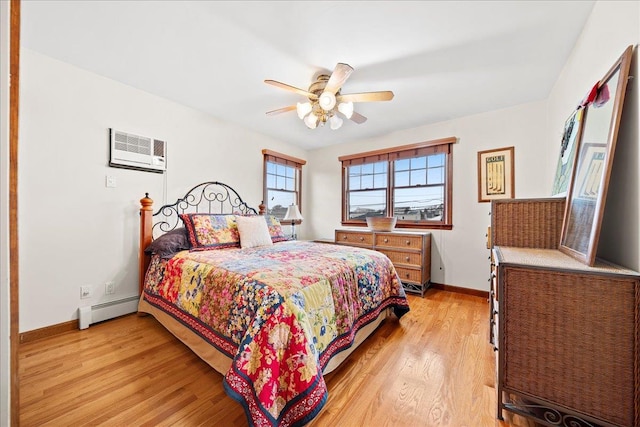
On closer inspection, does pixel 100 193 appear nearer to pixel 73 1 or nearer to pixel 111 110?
pixel 111 110

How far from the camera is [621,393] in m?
0.97

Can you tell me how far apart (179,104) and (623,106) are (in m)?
3.62

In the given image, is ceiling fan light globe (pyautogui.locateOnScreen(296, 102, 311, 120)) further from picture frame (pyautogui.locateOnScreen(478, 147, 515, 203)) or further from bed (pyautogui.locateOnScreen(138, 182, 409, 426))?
picture frame (pyautogui.locateOnScreen(478, 147, 515, 203))

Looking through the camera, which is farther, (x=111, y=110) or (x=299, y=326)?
(x=111, y=110)

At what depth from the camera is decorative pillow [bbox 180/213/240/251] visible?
247cm

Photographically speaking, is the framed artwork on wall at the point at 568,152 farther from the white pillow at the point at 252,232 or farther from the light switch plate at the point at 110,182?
the light switch plate at the point at 110,182

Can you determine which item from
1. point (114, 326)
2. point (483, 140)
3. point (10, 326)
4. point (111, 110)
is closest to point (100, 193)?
point (111, 110)

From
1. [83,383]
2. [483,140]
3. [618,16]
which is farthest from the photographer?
[483,140]

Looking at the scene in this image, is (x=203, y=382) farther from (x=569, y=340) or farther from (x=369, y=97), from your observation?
(x=369, y=97)

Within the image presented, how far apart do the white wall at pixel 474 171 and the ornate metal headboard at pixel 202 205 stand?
2.46m

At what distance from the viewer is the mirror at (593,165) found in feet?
3.64

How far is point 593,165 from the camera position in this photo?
1.28m

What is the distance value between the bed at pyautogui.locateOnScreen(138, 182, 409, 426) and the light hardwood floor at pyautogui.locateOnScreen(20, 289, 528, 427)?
141 mm

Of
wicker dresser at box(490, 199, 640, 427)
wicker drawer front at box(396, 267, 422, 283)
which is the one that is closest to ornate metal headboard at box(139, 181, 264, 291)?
wicker drawer front at box(396, 267, 422, 283)
